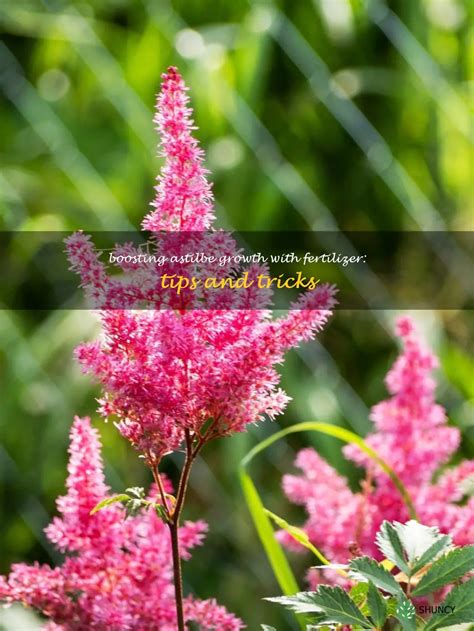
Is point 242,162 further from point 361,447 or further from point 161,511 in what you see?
point 161,511

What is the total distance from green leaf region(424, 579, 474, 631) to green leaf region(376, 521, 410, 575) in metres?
0.02

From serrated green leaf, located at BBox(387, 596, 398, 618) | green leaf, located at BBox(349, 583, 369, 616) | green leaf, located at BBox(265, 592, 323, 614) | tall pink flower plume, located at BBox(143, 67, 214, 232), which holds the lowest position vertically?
serrated green leaf, located at BBox(387, 596, 398, 618)

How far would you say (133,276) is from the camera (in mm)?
505

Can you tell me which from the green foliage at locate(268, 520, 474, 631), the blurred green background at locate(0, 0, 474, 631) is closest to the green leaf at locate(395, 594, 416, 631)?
the green foliage at locate(268, 520, 474, 631)

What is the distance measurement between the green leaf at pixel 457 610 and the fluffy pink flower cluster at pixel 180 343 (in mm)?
107

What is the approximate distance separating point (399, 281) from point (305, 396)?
0.20 m

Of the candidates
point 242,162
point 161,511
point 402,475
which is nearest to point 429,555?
point 161,511

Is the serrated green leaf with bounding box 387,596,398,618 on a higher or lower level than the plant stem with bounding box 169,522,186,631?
lower

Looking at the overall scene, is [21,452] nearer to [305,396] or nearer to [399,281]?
[305,396]

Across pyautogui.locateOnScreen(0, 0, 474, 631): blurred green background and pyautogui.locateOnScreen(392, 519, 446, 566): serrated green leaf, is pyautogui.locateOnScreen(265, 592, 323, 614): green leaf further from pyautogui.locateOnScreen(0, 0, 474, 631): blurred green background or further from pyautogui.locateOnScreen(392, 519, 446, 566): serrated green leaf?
pyautogui.locateOnScreen(0, 0, 474, 631): blurred green background

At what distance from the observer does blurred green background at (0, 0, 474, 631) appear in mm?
1519

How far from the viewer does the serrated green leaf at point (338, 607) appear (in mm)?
481

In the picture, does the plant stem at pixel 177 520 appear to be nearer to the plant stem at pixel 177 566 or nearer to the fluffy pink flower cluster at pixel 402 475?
the plant stem at pixel 177 566

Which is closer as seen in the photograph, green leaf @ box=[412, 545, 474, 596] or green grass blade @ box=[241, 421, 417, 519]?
green leaf @ box=[412, 545, 474, 596]
